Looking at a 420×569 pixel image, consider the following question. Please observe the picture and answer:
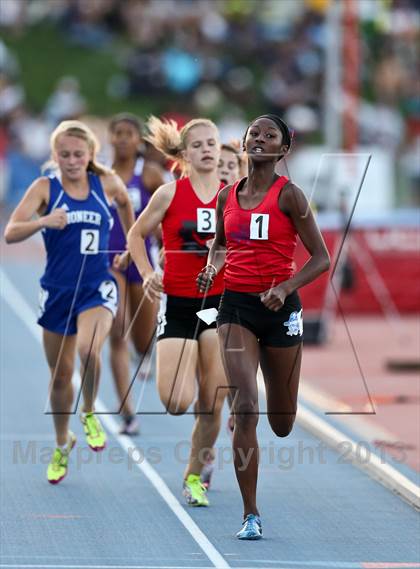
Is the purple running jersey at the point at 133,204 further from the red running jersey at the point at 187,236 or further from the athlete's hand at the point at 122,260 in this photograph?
the red running jersey at the point at 187,236

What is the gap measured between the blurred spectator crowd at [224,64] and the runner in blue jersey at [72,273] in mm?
20840

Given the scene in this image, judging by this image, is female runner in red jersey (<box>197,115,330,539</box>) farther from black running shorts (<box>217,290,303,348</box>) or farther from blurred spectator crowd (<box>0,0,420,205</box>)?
blurred spectator crowd (<box>0,0,420,205</box>)

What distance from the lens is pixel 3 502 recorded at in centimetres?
952

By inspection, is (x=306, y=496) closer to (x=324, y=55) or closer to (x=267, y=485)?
(x=267, y=485)

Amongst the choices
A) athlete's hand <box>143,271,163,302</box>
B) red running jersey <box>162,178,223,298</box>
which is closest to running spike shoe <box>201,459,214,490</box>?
red running jersey <box>162,178,223,298</box>

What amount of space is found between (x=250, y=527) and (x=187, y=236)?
192 cm

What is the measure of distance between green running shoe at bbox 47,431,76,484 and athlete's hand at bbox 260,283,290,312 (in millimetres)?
2542

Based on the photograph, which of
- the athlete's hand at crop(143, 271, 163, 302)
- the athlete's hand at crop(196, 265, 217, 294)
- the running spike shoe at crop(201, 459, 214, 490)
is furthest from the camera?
the running spike shoe at crop(201, 459, 214, 490)

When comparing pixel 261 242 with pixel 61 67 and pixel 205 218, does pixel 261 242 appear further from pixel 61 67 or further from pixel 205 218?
pixel 61 67

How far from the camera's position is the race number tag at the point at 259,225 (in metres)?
8.23

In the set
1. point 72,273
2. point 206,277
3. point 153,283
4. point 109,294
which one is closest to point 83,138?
point 72,273

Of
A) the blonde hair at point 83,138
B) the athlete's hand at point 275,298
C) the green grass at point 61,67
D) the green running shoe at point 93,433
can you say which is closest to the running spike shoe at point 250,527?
the athlete's hand at point 275,298

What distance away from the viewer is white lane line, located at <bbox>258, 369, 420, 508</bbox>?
9.96m

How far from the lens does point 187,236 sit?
9.44 meters
